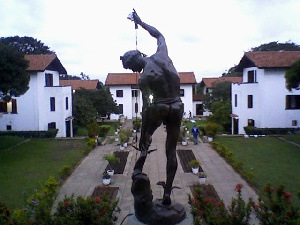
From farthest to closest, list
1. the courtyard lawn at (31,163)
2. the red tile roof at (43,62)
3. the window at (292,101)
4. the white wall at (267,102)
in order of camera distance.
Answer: the window at (292,101) < the white wall at (267,102) < the red tile roof at (43,62) < the courtyard lawn at (31,163)

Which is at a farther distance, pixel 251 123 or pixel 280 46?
pixel 280 46

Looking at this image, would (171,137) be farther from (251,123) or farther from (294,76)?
(251,123)

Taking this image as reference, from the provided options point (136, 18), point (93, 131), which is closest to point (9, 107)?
point (93, 131)

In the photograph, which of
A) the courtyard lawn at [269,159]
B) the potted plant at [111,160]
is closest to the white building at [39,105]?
the courtyard lawn at [269,159]

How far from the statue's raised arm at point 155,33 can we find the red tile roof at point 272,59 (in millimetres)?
23727

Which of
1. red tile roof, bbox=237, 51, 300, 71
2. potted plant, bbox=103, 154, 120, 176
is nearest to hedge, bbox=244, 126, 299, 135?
red tile roof, bbox=237, 51, 300, 71

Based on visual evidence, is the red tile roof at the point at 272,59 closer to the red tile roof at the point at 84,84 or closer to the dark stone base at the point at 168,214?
the red tile roof at the point at 84,84

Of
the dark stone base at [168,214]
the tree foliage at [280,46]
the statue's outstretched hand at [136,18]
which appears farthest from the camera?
the tree foliage at [280,46]

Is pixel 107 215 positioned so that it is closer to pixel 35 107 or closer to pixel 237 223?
pixel 237 223

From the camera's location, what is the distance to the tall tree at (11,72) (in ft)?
61.7

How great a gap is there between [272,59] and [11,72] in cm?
2128

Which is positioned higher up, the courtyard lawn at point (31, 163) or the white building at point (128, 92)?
the white building at point (128, 92)

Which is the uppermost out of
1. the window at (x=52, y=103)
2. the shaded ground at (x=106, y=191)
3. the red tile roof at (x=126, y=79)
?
the red tile roof at (x=126, y=79)

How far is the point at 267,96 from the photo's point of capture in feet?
96.4
